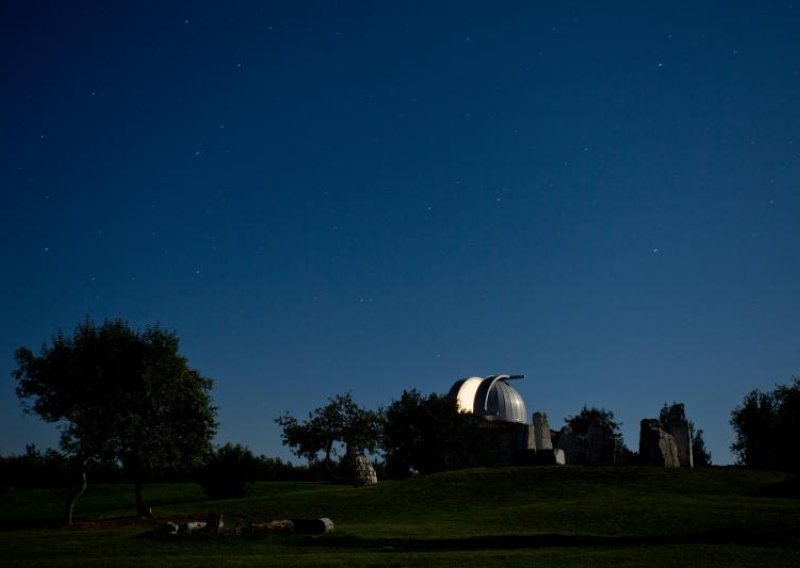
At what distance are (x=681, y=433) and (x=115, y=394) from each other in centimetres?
4101

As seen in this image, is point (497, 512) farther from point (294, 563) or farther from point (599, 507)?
point (294, 563)

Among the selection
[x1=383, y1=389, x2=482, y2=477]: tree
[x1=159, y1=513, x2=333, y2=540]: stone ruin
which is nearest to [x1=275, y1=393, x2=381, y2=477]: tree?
[x1=383, y1=389, x2=482, y2=477]: tree

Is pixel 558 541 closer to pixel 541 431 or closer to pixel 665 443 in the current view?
pixel 665 443

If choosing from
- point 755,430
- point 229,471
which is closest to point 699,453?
point 755,430

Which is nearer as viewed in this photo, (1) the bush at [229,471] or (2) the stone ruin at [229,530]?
(2) the stone ruin at [229,530]

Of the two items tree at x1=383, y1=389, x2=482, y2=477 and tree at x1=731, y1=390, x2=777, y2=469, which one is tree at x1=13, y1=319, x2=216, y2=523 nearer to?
tree at x1=383, y1=389, x2=482, y2=477

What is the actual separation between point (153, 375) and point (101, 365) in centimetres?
277

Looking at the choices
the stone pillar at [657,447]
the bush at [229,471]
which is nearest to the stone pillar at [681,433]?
the stone pillar at [657,447]

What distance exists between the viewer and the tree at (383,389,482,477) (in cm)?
7088

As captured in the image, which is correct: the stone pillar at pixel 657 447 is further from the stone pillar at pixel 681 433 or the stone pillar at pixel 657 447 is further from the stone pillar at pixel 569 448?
the stone pillar at pixel 569 448

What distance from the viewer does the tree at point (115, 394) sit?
41031 millimetres

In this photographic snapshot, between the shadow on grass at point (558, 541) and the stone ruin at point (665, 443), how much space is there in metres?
31.3

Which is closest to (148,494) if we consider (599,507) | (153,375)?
(153,375)

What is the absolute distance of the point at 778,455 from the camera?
71.1 meters
